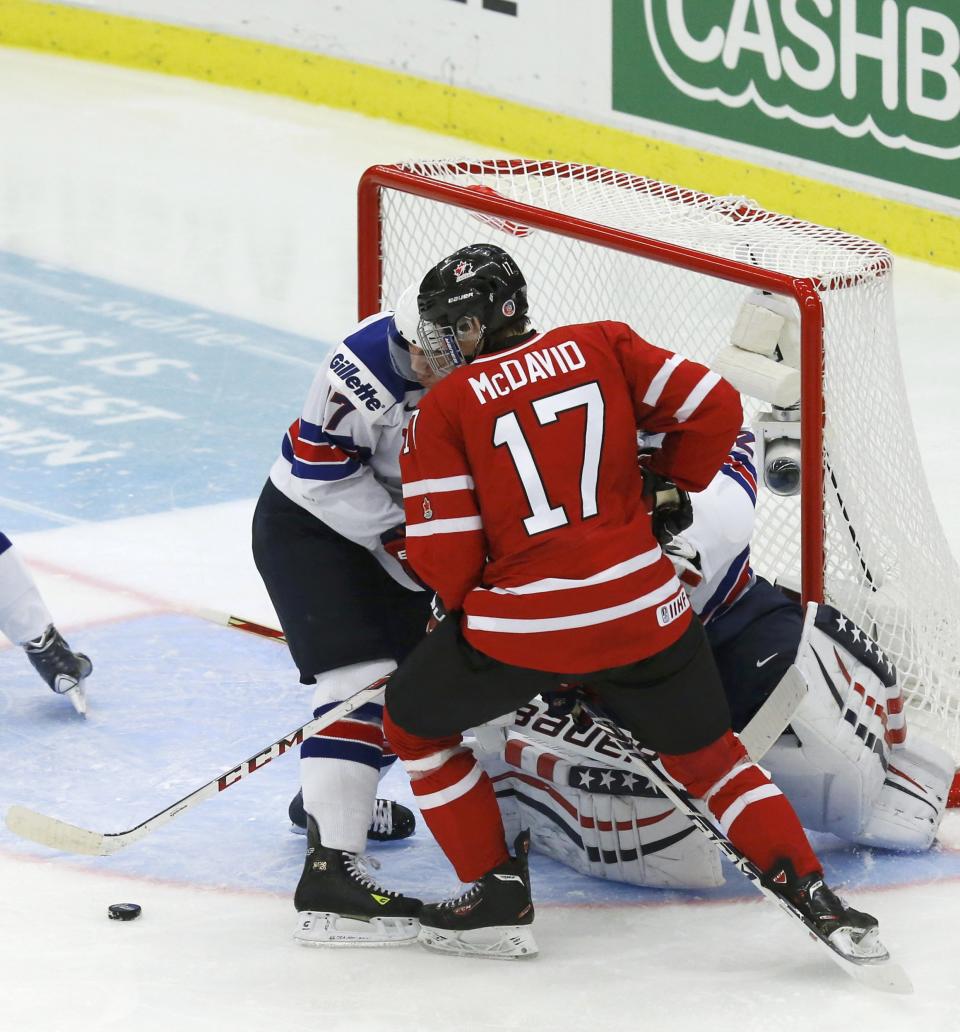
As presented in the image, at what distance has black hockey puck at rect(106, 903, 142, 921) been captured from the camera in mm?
3219

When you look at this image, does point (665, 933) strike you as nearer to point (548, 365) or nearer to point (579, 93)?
point (548, 365)

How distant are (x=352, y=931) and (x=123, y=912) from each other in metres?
0.37

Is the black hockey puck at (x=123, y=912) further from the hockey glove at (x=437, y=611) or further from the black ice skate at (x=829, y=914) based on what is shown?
the black ice skate at (x=829, y=914)

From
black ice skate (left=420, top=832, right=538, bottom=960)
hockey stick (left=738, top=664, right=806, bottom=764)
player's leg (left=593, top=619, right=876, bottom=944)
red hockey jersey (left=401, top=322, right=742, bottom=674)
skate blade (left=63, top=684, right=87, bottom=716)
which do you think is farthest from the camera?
skate blade (left=63, top=684, right=87, bottom=716)

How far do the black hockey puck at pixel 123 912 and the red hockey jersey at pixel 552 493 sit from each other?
749 mm

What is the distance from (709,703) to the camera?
301cm

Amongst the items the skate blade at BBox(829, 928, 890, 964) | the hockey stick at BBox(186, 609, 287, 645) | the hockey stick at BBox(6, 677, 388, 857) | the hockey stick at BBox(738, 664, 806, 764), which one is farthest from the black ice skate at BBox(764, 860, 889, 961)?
the hockey stick at BBox(186, 609, 287, 645)

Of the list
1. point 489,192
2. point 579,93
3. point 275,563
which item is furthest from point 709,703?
point 579,93

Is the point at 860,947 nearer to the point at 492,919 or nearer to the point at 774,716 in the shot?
the point at 774,716

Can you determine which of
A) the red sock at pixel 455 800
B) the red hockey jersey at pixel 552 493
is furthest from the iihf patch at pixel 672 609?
the red sock at pixel 455 800

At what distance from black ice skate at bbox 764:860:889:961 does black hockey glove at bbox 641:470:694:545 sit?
528 millimetres

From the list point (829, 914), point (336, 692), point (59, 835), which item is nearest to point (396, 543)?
point (336, 692)

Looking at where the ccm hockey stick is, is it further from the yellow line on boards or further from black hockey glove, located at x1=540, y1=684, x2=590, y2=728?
the yellow line on boards

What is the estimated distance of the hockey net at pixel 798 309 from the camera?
11.6ft
